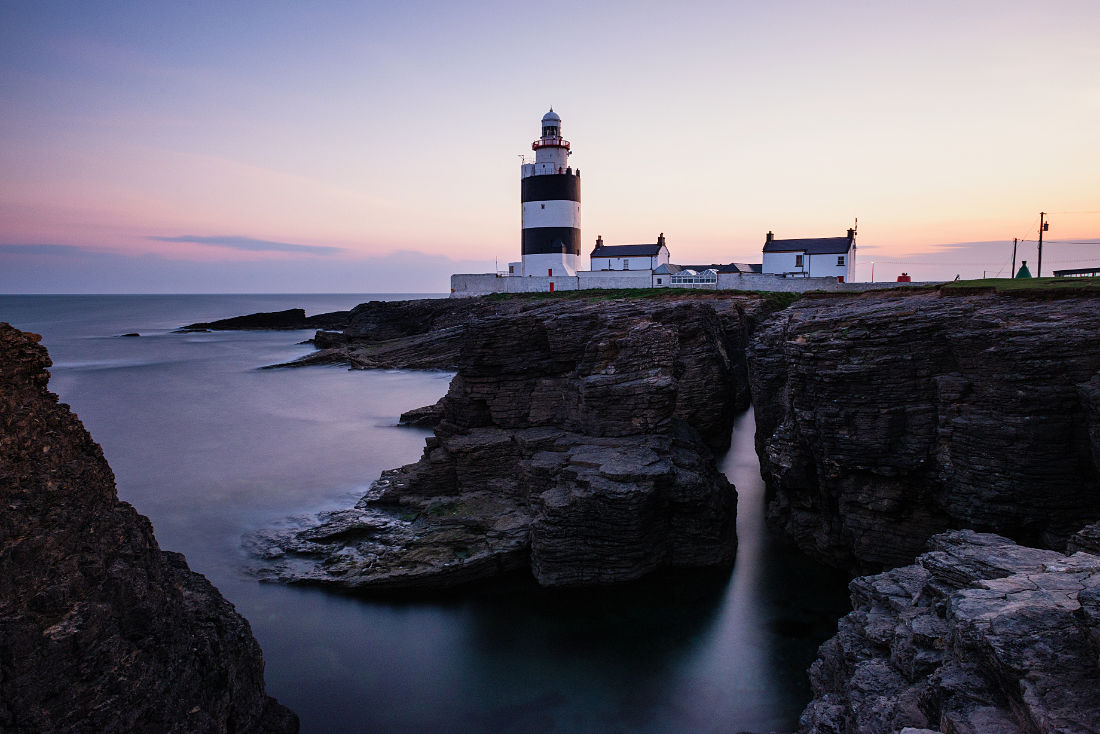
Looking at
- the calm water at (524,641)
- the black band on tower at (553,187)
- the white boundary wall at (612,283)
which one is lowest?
the calm water at (524,641)

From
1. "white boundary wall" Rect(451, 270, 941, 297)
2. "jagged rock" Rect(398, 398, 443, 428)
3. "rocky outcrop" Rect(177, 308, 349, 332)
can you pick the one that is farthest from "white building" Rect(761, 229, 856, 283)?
"rocky outcrop" Rect(177, 308, 349, 332)

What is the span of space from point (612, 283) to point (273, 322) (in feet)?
212

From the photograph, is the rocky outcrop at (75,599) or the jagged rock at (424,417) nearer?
the rocky outcrop at (75,599)

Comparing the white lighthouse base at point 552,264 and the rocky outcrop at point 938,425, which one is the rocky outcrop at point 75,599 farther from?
the white lighthouse base at point 552,264

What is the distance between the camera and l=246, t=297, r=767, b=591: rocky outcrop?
14.3 metres

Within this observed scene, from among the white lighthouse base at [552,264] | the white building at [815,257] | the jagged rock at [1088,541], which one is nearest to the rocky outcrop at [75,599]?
the jagged rock at [1088,541]

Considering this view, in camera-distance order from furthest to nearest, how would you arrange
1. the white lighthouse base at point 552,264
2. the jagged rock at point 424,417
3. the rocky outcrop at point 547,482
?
the white lighthouse base at point 552,264
the jagged rock at point 424,417
the rocky outcrop at point 547,482

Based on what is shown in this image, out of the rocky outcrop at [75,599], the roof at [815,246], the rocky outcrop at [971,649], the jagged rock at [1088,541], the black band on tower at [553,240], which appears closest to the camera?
the rocky outcrop at [971,649]

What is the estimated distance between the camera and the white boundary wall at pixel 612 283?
42.5 metres

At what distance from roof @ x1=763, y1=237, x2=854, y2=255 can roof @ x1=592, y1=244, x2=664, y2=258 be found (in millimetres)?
9587

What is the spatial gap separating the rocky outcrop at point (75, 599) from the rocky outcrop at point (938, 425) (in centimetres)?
1214

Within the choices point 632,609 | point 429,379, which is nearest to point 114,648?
point 632,609

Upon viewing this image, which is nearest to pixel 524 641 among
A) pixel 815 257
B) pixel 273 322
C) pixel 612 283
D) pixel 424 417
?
pixel 424 417

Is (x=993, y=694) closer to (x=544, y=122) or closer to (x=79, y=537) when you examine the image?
(x=79, y=537)
